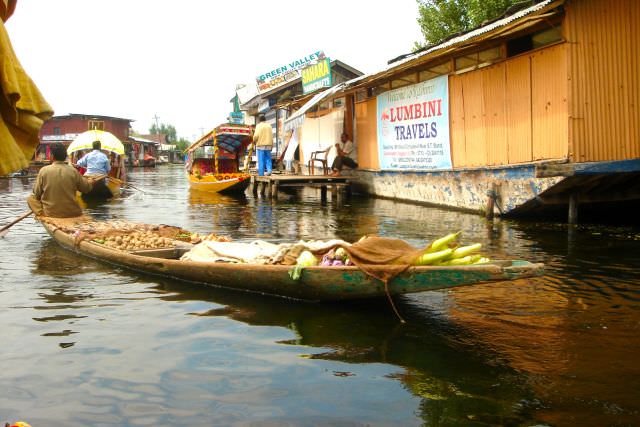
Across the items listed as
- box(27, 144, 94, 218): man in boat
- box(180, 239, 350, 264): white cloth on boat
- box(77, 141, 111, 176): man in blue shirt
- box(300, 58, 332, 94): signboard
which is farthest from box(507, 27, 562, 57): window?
box(300, 58, 332, 94): signboard

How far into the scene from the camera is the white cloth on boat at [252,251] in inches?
211

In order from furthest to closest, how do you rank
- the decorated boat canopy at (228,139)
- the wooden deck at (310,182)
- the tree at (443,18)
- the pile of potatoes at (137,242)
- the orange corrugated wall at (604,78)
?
the tree at (443,18) < the decorated boat canopy at (228,139) < the wooden deck at (310,182) < the orange corrugated wall at (604,78) < the pile of potatoes at (137,242)

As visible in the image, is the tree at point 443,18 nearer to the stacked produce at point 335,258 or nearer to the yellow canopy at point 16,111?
the stacked produce at point 335,258

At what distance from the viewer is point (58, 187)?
910cm

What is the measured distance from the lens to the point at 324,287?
4988 millimetres

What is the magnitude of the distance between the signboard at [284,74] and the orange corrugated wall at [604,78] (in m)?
20.4

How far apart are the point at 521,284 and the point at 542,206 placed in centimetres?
506

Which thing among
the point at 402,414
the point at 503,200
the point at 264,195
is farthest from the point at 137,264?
the point at 264,195

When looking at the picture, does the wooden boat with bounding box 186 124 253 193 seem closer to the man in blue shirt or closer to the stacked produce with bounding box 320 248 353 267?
the man in blue shirt

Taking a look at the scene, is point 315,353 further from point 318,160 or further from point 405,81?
point 318,160

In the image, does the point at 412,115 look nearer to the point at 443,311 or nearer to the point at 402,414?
the point at 443,311

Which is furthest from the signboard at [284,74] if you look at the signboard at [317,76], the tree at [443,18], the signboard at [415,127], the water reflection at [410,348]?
the water reflection at [410,348]

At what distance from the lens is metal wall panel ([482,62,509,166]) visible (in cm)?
1104

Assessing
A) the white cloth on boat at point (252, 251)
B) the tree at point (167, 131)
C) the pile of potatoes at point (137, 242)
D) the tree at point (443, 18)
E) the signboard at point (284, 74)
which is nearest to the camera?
the white cloth on boat at point (252, 251)
